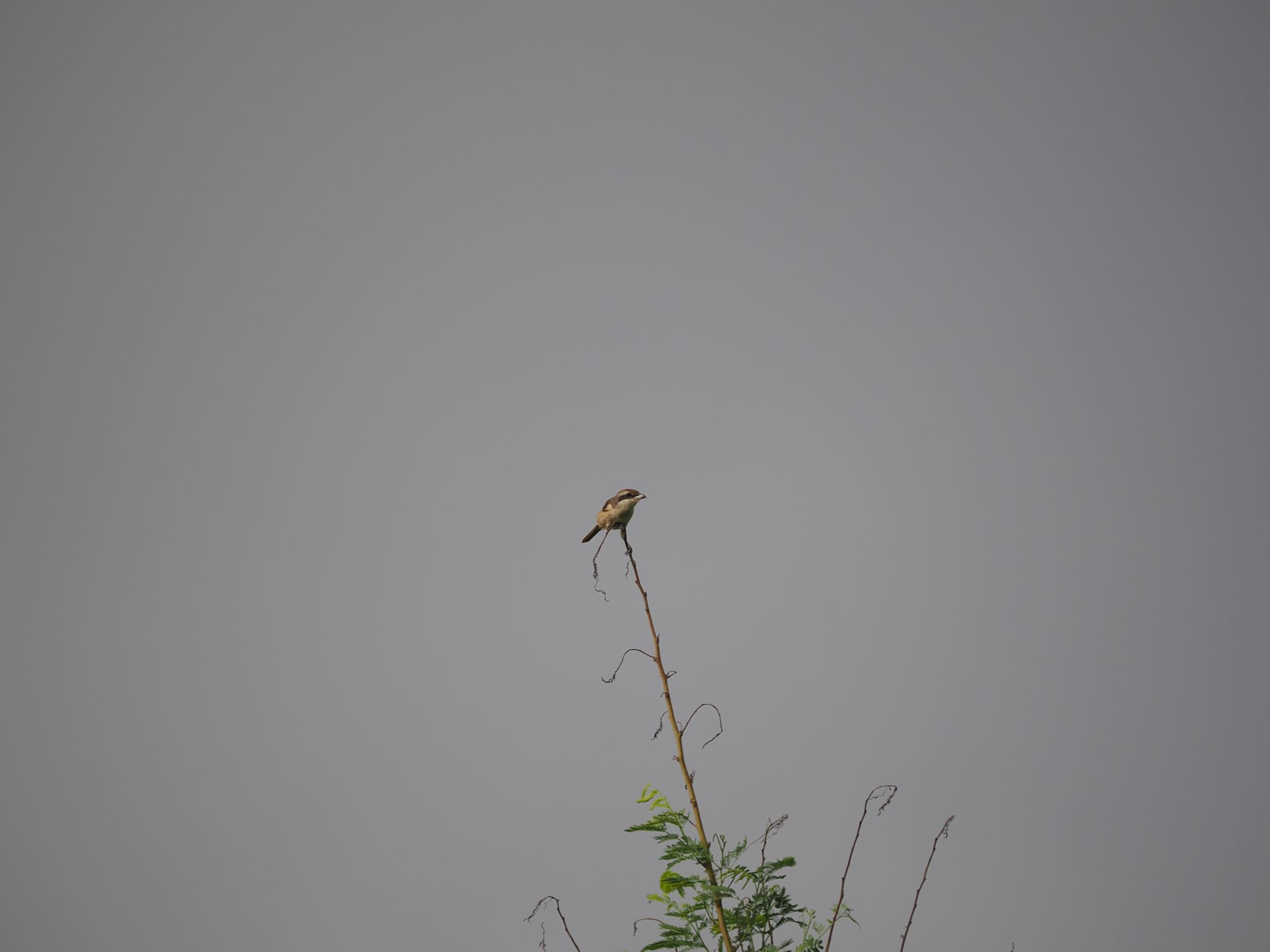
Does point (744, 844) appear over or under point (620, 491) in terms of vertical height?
under

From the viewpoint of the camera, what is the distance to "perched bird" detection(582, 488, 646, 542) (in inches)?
33.0

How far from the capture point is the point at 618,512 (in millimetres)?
843

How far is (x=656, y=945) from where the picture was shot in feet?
2.72

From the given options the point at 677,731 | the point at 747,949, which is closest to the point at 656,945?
the point at 747,949

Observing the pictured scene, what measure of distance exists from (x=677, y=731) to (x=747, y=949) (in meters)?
0.19

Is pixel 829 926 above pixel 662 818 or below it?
below

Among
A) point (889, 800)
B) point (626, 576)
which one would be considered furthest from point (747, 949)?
point (626, 576)

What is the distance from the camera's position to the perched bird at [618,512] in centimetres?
84

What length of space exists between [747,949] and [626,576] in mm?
313

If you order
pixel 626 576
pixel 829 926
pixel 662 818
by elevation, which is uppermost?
pixel 626 576

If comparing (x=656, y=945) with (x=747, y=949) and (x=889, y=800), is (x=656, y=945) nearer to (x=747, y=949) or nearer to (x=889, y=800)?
(x=747, y=949)

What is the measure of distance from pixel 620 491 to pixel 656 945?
0.36 m

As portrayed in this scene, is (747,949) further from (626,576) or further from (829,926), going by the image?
(626,576)

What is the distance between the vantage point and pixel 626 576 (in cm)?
90
